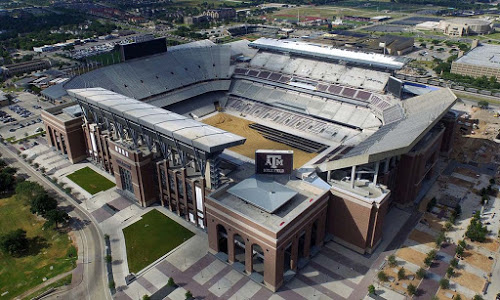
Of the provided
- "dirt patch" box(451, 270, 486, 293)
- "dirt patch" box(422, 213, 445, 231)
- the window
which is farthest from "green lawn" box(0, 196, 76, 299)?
"dirt patch" box(422, 213, 445, 231)

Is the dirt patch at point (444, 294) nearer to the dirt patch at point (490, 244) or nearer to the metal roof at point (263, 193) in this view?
the dirt patch at point (490, 244)

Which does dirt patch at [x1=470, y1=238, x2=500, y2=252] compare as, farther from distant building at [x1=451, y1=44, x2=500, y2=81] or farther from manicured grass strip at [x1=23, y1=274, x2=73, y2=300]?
distant building at [x1=451, y1=44, x2=500, y2=81]

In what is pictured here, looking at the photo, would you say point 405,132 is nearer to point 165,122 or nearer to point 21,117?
point 165,122

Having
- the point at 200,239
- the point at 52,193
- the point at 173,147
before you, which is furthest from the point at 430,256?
the point at 52,193

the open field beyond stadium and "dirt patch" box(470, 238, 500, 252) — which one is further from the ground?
the open field beyond stadium

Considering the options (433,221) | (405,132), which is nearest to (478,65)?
(433,221)

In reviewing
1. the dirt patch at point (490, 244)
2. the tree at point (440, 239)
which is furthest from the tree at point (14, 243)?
the dirt patch at point (490, 244)
